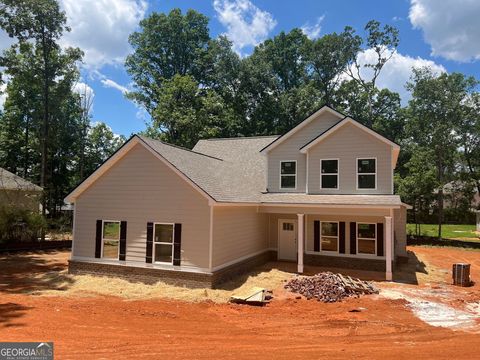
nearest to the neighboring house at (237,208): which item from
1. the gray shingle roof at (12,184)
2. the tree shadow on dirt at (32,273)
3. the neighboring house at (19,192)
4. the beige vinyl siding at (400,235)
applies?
the beige vinyl siding at (400,235)

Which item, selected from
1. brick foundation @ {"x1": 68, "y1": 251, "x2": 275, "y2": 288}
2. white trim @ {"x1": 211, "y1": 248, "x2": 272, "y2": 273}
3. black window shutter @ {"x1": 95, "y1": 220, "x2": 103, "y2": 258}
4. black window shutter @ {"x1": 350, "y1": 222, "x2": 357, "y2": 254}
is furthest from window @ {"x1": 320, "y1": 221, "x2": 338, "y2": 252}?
black window shutter @ {"x1": 95, "y1": 220, "x2": 103, "y2": 258}

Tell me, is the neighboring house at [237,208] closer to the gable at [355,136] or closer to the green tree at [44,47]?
the gable at [355,136]

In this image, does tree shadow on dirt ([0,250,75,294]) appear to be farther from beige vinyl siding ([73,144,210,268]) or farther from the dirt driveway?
beige vinyl siding ([73,144,210,268])

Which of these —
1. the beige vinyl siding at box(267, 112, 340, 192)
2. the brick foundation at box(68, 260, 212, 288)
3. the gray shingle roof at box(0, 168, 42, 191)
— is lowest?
the brick foundation at box(68, 260, 212, 288)

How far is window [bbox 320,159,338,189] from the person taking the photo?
59.0ft

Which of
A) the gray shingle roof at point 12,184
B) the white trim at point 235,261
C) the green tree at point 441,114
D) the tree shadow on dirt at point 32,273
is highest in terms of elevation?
the green tree at point 441,114

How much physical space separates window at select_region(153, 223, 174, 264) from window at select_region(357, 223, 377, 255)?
9144 mm

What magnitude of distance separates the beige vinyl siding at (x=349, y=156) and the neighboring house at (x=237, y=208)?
1.9 inches

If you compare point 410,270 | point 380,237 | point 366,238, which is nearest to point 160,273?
point 366,238

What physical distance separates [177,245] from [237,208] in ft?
10.9

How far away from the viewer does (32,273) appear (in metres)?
16.1

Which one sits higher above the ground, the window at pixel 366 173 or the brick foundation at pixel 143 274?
the window at pixel 366 173

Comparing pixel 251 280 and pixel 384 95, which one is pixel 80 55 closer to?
pixel 251 280

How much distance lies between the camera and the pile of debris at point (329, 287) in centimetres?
1248
